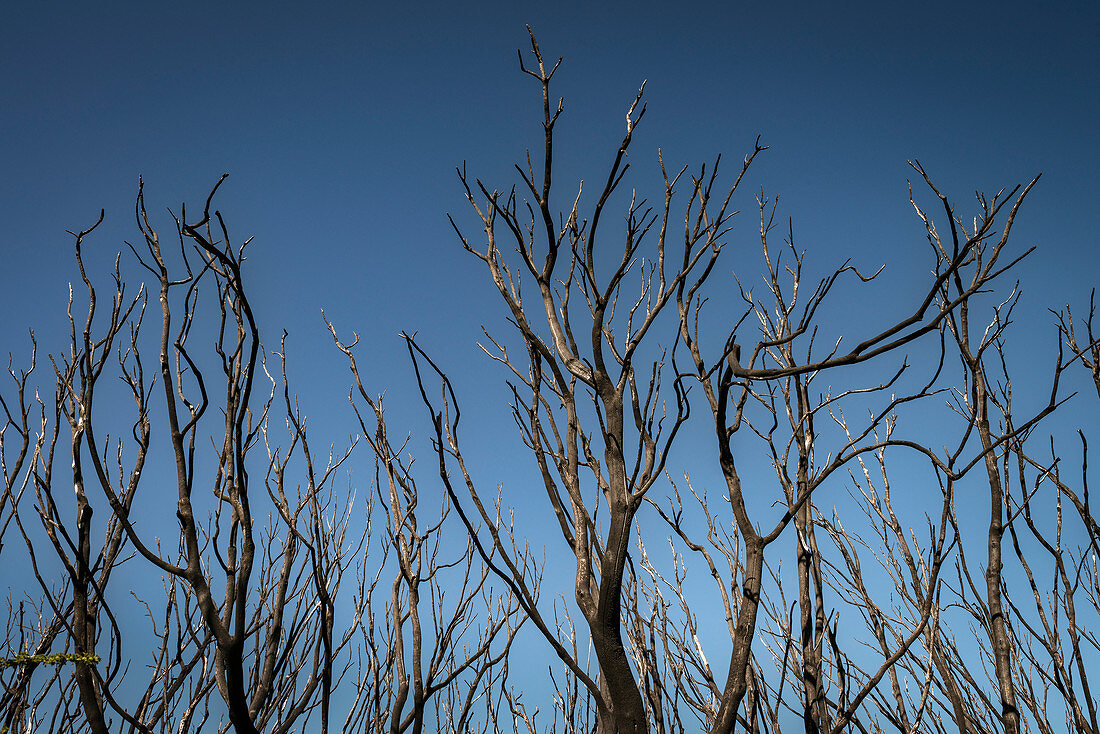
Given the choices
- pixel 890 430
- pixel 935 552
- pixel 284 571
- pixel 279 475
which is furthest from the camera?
pixel 890 430

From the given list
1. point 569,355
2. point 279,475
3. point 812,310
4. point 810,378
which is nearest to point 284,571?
point 279,475

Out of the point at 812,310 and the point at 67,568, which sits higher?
the point at 812,310

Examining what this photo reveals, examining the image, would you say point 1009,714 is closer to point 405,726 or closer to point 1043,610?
point 1043,610

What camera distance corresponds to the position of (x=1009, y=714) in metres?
2.00

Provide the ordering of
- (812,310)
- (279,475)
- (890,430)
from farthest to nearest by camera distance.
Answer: (890,430), (279,475), (812,310)

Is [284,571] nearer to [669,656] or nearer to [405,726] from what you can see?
→ [405,726]

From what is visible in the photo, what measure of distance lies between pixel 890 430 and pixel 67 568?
2766 mm

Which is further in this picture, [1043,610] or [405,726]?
[1043,610]

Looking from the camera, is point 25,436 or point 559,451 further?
point 25,436

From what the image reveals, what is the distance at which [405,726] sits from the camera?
5.70 feet

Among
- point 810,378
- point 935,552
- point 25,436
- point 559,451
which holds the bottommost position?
point 935,552

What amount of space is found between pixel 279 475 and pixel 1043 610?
8.56 feet

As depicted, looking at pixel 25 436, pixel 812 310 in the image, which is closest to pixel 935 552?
pixel 812 310

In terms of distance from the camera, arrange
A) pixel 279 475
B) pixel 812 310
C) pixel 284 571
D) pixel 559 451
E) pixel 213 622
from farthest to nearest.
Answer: pixel 279 475 → pixel 284 571 → pixel 812 310 → pixel 559 451 → pixel 213 622
